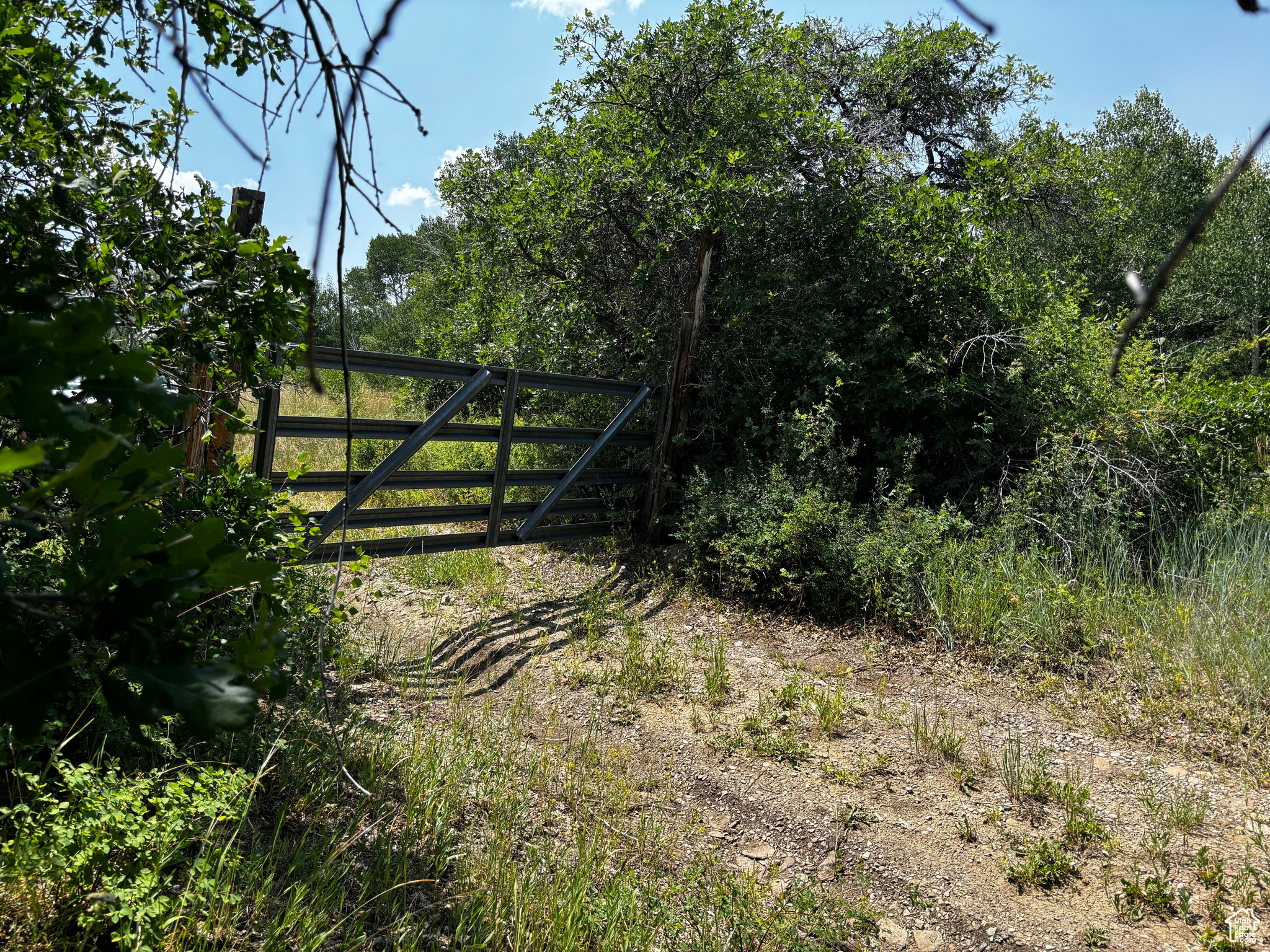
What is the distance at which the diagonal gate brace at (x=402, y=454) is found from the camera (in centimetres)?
473

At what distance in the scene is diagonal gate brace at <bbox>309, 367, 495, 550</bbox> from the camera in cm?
473

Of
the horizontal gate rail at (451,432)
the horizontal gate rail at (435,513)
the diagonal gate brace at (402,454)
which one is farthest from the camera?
the horizontal gate rail at (435,513)

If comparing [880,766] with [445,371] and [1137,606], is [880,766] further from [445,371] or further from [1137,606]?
[445,371]

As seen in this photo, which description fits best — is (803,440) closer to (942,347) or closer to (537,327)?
(942,347)

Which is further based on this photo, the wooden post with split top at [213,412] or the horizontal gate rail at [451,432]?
the horizontal gate rail at [451,432]

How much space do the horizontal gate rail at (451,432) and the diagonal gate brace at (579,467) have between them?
0.11m

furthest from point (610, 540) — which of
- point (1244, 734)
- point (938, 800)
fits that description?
point (1244, 734)

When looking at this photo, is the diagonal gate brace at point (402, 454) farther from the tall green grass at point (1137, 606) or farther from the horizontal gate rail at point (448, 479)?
the tall green grass at point (1137, 606)

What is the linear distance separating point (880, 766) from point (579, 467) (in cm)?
360

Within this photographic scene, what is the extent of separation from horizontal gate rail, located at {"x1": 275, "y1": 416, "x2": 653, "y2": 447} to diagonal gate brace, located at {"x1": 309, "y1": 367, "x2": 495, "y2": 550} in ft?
0.31

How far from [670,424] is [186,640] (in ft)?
19.8

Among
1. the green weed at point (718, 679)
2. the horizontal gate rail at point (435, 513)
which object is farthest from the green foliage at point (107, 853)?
the green weed at point (718, 679)

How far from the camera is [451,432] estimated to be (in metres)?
5.53

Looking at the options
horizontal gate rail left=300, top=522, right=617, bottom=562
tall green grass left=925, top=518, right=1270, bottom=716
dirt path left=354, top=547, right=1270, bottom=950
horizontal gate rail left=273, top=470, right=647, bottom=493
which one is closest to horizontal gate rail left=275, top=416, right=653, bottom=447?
horizontal gate rail left=273, top=470, right=647, bottom=493
